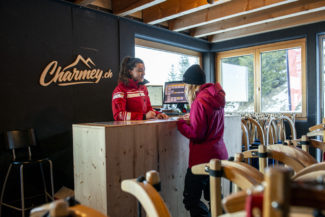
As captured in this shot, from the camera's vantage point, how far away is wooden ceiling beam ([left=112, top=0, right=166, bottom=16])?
128 inches

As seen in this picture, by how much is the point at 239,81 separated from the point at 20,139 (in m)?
4.47

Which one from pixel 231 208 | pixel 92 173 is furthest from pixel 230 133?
pixel 231 208

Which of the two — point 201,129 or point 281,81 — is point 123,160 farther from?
point 281,81

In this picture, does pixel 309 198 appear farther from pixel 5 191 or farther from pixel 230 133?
pixel 5 191

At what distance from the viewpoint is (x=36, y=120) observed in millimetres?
2990

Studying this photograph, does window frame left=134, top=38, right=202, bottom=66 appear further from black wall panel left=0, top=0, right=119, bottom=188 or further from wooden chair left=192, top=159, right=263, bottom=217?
wooden chair left=192, top=159, right=263, bottom=217

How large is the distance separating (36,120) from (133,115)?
4.82 ft

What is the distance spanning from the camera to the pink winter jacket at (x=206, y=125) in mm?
1728

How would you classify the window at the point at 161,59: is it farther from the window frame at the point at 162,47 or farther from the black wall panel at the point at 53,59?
the black wall panel at the point at 53,59

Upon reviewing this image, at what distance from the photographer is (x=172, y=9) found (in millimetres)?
3721

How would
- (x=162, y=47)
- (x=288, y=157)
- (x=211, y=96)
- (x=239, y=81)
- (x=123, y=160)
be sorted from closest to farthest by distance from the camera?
(x=288, y=157) → (x=123, y=160) → (x=211, y=96) → (x=162, y=47) → (x=239, y=81)

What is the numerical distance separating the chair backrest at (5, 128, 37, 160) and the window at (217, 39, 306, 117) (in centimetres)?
423

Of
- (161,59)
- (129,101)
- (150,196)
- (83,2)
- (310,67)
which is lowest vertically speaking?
(150,196)

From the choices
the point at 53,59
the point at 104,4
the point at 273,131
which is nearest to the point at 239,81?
the point at 273,131
